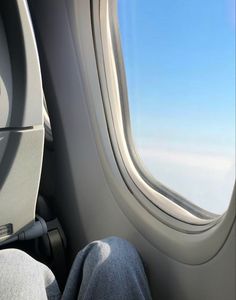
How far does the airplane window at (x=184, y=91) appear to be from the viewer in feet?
2.78

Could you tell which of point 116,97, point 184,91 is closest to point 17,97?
point 116,97

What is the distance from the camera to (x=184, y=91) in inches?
38.3

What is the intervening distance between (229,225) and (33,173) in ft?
1.85

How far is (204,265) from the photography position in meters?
0.79

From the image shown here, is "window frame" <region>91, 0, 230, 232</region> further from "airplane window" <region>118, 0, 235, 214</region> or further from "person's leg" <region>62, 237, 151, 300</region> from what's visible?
"person's leg" <region>62, 237, 151, 300</region>

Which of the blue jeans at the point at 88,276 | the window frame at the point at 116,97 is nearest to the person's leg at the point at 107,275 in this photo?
the blue jeans at the point at 88,276

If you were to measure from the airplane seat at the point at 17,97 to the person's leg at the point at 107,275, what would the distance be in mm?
294

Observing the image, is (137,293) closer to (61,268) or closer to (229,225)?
(229,225)

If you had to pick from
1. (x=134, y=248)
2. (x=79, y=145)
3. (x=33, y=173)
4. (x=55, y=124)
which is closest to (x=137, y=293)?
(x=134, y=248)

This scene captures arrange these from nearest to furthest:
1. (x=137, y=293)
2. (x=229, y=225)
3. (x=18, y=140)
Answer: (x=229, y=225), (x=137, y=293), (x=18, y=140)

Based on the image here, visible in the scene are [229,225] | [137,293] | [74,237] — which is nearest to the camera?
[229,225]

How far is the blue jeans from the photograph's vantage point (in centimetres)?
71

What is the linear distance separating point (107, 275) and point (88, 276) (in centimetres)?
5

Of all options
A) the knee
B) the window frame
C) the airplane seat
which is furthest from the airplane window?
the airplane seat
